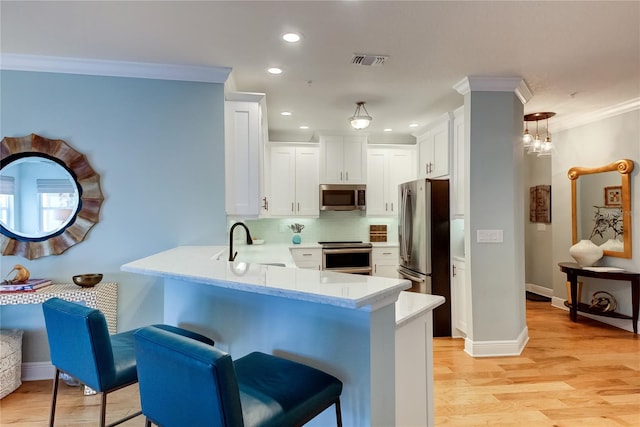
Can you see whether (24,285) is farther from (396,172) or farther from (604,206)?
(604,206)

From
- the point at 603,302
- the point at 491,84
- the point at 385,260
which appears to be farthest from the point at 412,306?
the point at 603,302

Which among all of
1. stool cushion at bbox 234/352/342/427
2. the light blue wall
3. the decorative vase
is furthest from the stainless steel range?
stool cushion at bbox 234/352/342/427

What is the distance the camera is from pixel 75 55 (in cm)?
283

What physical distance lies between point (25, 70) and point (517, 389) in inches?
179

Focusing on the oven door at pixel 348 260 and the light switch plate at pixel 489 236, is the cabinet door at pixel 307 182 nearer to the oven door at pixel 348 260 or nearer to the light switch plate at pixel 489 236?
the oven door at pixel 348 260

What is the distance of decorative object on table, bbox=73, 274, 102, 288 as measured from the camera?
2723 millimetres

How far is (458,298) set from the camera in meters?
3.88

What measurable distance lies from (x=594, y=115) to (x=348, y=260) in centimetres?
361

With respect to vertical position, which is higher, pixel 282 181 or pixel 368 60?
pixel 368 60

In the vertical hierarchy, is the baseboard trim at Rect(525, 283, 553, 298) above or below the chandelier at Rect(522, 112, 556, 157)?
below

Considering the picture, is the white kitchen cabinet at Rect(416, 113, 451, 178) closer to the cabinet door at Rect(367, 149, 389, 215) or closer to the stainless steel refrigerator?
the stainless steel refrigerator

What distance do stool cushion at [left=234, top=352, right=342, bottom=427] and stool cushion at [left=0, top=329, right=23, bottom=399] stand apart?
2.28 metres

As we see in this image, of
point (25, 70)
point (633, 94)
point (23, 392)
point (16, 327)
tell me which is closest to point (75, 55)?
point (25, 70)

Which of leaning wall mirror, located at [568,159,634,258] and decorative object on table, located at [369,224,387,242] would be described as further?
decorative object on table, located at [369,224,387,242]
